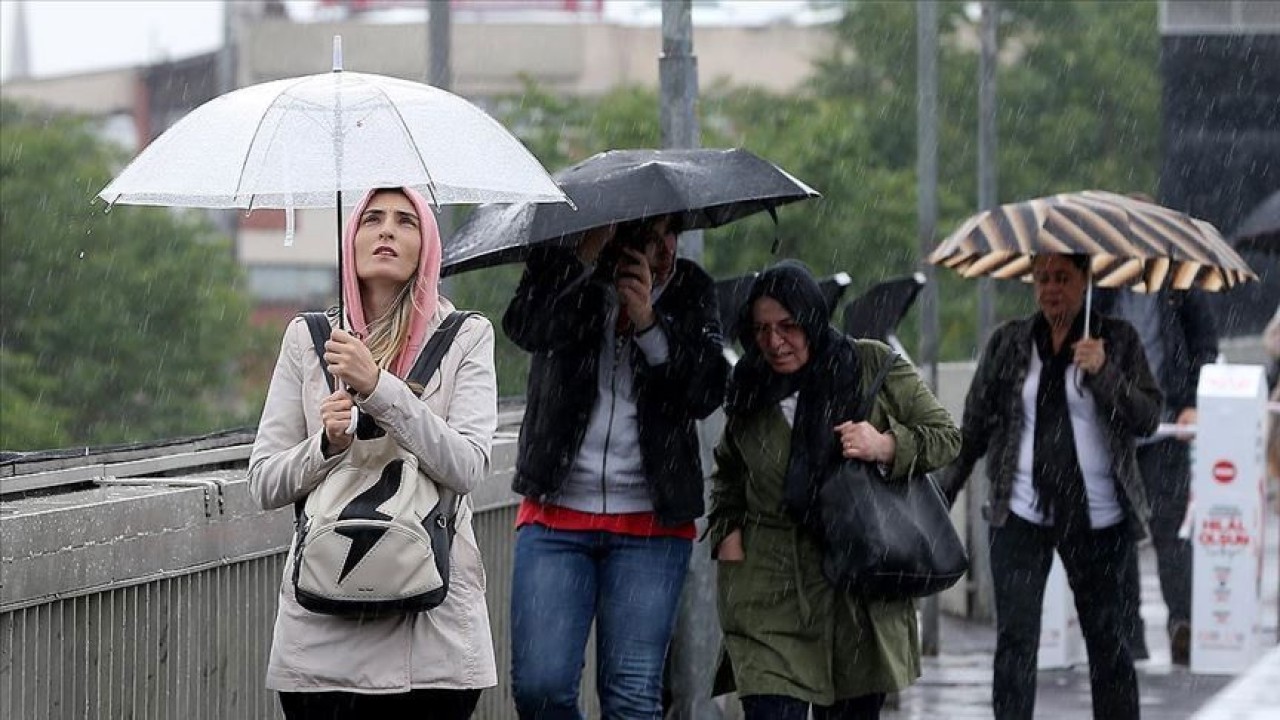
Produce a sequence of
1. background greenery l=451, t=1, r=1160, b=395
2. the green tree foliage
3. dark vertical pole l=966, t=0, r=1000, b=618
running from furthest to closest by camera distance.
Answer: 1. the green tree foliage
2. background greenery l=451, t=1, r=1160, b=395
3. dark vertical pole l=966, t=0, r=1000, b=618

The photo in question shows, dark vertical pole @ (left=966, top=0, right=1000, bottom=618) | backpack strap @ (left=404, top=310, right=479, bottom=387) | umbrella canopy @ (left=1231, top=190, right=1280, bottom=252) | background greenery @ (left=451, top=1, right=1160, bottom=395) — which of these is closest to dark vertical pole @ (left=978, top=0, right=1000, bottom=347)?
dark vertical pole @ (left=966, top=0, right=1000, bottom=618)

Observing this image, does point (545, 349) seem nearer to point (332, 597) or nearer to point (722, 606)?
point (722, 606)

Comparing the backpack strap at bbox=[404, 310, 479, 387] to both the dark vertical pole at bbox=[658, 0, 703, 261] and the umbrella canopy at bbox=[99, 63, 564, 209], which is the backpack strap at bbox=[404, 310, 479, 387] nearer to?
the umbrella canopy at bbox=[99, 63, 564, 209]

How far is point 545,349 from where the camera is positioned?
6629 mm

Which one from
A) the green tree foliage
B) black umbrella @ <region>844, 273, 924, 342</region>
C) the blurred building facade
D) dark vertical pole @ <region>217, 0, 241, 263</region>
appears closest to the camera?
black umbrella @ <region>844, 273, 924, 342</region>

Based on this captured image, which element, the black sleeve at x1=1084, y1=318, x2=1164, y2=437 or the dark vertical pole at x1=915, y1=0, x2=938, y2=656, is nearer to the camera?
the black sleeve at x1=1084, y1=318, x2=1164, y2=437

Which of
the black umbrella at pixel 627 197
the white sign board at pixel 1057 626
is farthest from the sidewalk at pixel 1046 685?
the black umbrella at pixel 627 197

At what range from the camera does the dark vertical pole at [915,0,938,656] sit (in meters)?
12.2

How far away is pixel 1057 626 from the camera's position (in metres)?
11.5

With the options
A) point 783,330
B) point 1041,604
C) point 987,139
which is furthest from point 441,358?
point 987,139

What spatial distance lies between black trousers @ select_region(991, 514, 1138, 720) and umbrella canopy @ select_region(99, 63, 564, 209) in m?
3.34

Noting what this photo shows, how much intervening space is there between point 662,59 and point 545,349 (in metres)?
2.14

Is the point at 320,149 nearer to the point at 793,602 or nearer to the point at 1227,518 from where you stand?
the point at 793,602

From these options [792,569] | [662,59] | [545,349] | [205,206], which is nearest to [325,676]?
[205,206]
